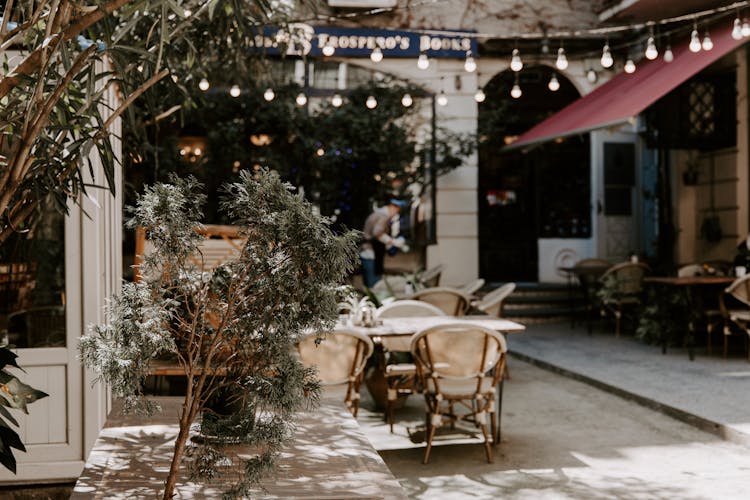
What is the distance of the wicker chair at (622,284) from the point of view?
10953mm

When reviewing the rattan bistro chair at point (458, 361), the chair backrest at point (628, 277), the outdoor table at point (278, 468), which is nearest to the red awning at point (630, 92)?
the chair backrest at point (628, 277)

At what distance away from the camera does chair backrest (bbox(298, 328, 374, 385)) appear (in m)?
5.57

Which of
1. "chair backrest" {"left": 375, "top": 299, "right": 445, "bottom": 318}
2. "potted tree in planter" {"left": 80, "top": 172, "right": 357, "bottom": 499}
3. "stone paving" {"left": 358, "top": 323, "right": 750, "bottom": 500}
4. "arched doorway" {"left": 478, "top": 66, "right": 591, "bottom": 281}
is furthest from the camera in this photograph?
"arched doorway" {"left": 478, "top": 66, "right": 591, "bottom": 281}

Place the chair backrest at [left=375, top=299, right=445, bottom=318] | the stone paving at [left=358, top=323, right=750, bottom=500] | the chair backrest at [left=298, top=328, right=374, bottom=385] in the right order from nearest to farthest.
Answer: the stone paving at [left=358, top=323, right=750, bottom=500], the chair backrest at [left=298, top=328, right=374, bottom=385], the chair backrest at [left=375, top=299, right=445, bottom=318]

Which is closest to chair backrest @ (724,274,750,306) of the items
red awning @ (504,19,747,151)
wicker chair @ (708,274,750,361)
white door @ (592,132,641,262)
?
wicker chair @ (708,274,750,361)

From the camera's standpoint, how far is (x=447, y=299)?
840cm

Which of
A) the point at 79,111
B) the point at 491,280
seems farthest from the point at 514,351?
the point at 79,111

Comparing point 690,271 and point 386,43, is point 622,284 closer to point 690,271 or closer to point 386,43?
point 690,271

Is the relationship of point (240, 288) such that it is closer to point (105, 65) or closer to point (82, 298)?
point (82, 298)

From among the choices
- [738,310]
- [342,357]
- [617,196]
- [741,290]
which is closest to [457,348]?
[342,357]

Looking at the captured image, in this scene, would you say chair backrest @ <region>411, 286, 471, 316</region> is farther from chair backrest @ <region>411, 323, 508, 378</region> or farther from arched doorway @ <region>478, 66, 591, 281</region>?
arched doorway @ <region>478, 66, 591, 281</region>

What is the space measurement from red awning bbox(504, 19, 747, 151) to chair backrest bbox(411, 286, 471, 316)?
9.69 feet

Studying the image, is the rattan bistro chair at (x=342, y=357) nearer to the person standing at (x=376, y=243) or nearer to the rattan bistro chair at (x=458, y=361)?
the rattan bistro chair at (x=458, y=361)

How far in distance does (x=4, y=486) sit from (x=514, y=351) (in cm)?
652
